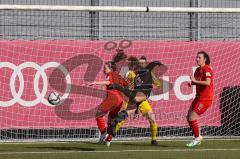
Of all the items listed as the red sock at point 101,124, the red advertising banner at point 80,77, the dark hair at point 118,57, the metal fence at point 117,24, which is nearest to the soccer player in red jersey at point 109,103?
the red sock at point 101,124

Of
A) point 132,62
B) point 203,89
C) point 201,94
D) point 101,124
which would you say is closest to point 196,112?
point 201,94

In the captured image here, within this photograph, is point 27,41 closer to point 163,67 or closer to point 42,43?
point 42,43

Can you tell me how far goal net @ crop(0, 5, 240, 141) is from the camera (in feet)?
59.2

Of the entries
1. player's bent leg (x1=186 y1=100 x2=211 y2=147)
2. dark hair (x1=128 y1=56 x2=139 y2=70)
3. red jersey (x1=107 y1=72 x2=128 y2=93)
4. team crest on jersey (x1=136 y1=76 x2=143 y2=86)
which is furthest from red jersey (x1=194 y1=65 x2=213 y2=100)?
dark hair (x1=128 y1=56 x2=139 y2=70)

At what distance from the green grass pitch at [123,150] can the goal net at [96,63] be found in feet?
3.37

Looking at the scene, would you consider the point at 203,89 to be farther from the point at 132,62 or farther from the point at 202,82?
the point at 132,62

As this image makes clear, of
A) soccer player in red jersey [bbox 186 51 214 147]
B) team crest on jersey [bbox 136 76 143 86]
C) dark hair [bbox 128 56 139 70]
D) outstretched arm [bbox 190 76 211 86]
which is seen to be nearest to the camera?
outstretched arm [bbox 190 76 211 86]

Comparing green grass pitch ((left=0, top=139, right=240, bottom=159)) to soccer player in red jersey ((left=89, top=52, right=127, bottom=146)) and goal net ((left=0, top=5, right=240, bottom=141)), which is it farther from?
goal net ((left=0, top=5, right=240, bottom=141))

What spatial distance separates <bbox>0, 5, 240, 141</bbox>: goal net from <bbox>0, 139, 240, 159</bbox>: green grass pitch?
3.37 ft

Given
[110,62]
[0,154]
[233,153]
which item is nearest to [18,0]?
[110,62]

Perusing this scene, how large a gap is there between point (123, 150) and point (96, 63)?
12.1 feet

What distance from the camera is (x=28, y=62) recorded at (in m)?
18.1

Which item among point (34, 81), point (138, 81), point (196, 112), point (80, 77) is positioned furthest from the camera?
point (80, 77)

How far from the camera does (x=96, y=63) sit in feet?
60.8
